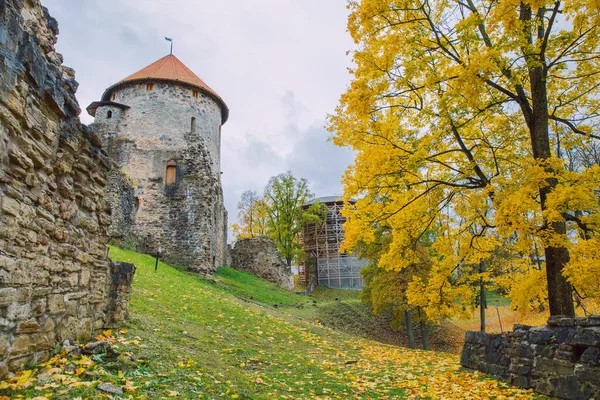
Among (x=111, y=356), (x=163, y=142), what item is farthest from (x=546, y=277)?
(x=163, y=142)

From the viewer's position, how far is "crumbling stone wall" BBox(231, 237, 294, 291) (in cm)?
2780

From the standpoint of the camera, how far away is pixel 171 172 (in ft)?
70.2

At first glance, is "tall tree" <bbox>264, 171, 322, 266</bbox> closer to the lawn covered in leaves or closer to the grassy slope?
the grassy slope

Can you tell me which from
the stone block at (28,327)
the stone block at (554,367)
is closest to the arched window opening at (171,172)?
the stone block at (28,327)

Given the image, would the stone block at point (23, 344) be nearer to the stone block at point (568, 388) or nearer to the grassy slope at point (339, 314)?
the stone block at point (568, 388)

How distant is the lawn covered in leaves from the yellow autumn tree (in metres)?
2.08

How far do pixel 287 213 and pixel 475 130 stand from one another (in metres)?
31.0

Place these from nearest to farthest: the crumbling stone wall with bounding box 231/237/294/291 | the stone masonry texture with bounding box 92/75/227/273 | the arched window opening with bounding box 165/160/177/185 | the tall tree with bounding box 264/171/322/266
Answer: the stone masonry texture with bounding box 92/75/227/273
the arched window opening with bounding box 165/160/177/185
the crumbling stone wall with bounding box 231/237/294/291
the tall tree with bounding box 264/171/322/266

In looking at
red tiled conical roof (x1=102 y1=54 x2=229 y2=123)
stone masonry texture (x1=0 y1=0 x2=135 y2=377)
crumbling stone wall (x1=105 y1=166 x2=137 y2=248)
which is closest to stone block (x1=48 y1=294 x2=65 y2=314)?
stone masonry texture (x1=0 y1=0 x2=135 y2=377)

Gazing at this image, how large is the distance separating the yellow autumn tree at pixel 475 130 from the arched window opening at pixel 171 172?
49.9 feet

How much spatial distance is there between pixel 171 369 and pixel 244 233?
135 feet

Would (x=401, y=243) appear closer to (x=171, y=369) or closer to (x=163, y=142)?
(x=171, y=369)

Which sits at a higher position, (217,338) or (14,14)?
(14,14)

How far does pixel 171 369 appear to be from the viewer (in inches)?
189
